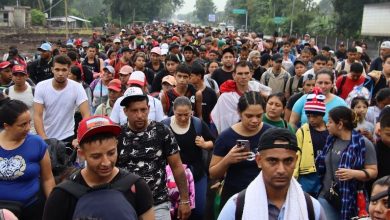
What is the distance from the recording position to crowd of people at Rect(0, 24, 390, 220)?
9.46ft

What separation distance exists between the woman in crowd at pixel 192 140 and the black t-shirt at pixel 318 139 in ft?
3.62

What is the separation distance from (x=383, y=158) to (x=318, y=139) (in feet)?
2.05

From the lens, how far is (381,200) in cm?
307

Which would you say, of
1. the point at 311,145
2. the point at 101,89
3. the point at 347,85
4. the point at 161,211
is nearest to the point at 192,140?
the point at 311,145

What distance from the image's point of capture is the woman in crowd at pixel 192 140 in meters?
5.54

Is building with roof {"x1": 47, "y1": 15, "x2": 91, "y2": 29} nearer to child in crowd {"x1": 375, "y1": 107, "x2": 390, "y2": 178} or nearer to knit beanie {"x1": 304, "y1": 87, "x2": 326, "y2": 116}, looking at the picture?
knit beanie {"x1": 304, "y1": 87, "x2": 326, "y2": 116}

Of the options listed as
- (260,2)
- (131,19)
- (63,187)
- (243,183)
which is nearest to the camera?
(63,187)

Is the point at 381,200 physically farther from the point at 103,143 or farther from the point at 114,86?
the point at 114,86

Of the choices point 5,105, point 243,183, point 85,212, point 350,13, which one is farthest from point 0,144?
point 350,13

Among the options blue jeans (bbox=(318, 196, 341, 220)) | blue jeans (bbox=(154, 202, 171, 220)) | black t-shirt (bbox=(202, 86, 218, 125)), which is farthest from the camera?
black t-shirt (bbox=(202, 86, 218, 125))

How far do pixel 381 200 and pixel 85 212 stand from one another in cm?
Result: 174

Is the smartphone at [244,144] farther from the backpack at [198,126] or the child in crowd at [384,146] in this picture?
the backpack at [198,126]

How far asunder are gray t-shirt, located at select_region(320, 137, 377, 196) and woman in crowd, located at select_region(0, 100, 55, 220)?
2.49 meters

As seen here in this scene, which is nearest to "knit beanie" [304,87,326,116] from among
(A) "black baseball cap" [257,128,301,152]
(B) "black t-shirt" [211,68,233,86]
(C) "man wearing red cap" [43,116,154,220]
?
(A) "black baseball cap" [257,128,301,152]
